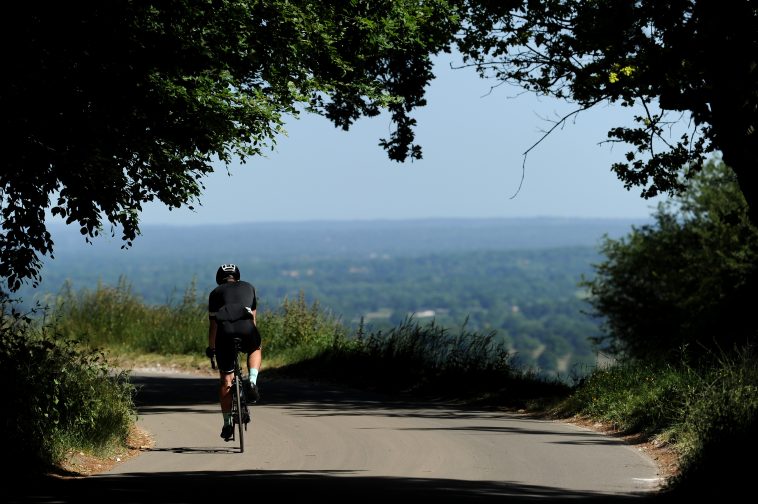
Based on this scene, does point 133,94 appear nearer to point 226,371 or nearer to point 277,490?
point 226,371

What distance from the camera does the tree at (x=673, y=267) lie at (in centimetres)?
4341

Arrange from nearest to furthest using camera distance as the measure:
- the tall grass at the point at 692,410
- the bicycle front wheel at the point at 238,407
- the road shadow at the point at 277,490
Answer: the road shadow at the point at 277,490 < the tall grass at the point at 692,410 < the bicycle front wheel at the point at 238,407

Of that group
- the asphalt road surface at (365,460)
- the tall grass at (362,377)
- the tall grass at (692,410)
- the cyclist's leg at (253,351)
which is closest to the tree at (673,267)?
the tall grass at (362,377)

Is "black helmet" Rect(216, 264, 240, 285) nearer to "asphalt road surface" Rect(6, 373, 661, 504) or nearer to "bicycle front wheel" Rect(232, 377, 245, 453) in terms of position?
"bicycle front wheel" Rect(232, 377, 245, 453)

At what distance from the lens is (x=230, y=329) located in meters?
11.5

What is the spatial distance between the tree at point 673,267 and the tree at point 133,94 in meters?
28.9

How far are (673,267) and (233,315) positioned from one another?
3970 centimetres

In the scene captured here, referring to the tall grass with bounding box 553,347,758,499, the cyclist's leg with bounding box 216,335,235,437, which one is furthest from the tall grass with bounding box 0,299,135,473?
the tall grass with bounding box 553,347,758,499

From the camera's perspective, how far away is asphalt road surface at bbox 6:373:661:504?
29.6 feet

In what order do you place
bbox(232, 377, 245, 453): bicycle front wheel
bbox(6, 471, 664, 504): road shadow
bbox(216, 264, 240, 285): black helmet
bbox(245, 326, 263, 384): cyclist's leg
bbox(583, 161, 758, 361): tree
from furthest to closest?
bbox(583, 161, 758, 361): tree < bbox(216, 264, 240, 285): black helmet < bbox(245, 326, 263, 384): cyclist's leg < bbox(232, 377, 245, 453): bicycle front wheel < bbox(6, 471, 664, 504): road shadow

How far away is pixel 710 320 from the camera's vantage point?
20.7 m

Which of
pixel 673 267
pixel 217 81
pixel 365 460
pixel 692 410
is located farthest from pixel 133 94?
pixel 673 267

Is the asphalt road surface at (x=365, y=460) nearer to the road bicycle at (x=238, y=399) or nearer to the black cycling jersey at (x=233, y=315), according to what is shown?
the road bicycle at (x=238, y=399)

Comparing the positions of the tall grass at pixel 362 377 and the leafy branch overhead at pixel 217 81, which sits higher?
the leafy branch overhead at pixel 217 81
